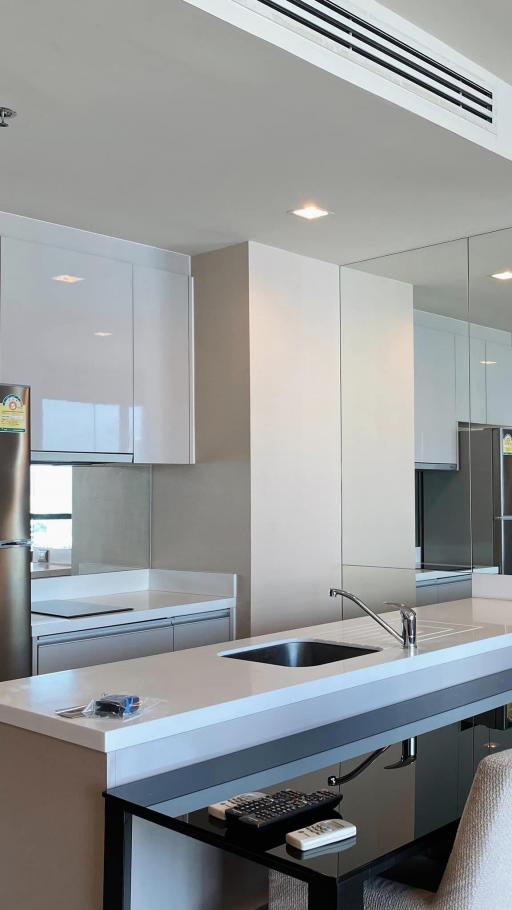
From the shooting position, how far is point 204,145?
10.4 ft

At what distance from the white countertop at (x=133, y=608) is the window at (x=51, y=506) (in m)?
0.30

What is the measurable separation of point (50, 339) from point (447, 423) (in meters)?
1.89

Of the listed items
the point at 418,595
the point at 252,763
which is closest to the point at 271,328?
the point at 418,595

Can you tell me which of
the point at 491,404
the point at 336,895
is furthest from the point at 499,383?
the point at 336,895

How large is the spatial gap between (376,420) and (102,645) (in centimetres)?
191

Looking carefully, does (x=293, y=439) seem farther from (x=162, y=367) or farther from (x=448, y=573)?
(x=448, y=573)

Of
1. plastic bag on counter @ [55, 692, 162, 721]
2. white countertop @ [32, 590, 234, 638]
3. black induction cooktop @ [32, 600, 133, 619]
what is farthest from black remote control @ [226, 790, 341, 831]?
black induction cooktop @ [32, 600, 133, 619]

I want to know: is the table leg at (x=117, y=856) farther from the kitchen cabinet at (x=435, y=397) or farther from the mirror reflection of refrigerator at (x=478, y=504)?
the kitchen cabinet at (x=435, y=397)

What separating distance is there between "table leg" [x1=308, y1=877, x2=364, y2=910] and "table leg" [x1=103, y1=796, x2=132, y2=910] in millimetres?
433

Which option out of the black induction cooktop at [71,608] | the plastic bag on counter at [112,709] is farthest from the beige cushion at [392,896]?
the black induction cooktop at [71,608]

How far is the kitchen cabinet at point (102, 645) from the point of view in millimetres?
3646

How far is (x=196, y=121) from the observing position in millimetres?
2953

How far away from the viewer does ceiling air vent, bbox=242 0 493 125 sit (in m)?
2.52

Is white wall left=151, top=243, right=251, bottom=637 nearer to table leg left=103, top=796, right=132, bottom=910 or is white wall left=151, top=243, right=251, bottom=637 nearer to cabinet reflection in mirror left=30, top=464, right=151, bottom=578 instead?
cabinet reflection in mirror left=30, top=464, right=151, bottom=578
